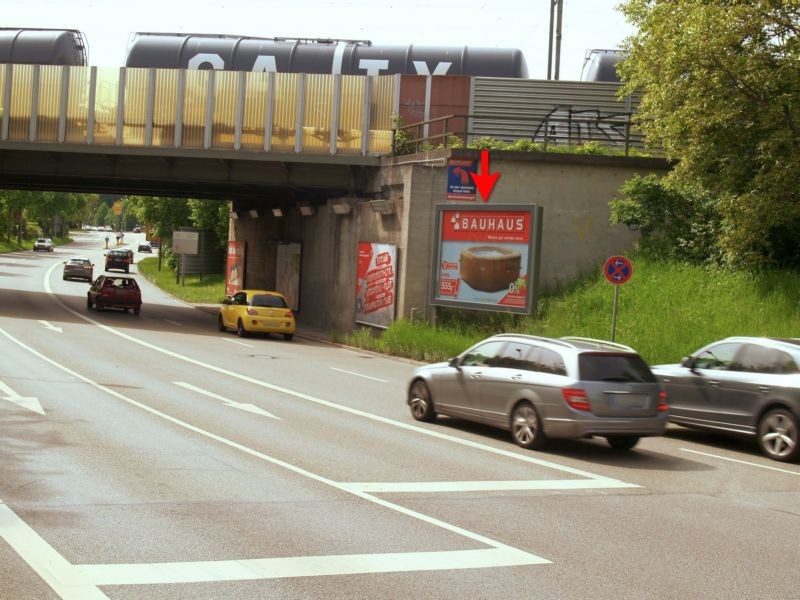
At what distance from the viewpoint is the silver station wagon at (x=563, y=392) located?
508 inches

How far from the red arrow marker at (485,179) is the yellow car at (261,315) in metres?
7.79

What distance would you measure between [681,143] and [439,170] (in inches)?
353

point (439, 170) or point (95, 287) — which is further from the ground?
point (439, 170)

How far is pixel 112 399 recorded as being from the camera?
16.1 meters

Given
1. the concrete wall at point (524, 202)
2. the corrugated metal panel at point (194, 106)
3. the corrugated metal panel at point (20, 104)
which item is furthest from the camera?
the corrugated metal panel at point (20, 104)

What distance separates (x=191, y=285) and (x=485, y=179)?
142 ft

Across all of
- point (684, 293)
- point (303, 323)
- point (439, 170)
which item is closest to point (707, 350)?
point (684, 293)

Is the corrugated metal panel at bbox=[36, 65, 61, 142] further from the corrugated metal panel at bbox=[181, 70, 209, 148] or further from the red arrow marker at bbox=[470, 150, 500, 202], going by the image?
the red arrow marker at bbox=[470, 150, 500, 202]

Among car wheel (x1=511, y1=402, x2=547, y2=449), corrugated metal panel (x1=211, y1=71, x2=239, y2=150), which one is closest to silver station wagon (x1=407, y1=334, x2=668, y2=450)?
car wheel (x1=511, y1=402, x2=547, y2=449)

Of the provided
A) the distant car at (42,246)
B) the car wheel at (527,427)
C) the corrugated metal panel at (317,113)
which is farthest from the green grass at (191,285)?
the car wheel at (527,427)

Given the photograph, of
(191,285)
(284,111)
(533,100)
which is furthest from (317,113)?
(191,285)

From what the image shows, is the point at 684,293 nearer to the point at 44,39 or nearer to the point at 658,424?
the point at 658,424

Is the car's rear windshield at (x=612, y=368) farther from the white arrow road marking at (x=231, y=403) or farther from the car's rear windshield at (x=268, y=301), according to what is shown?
the car's rear windshield at (x=268, y=301)

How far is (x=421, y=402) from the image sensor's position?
51.1 feet
